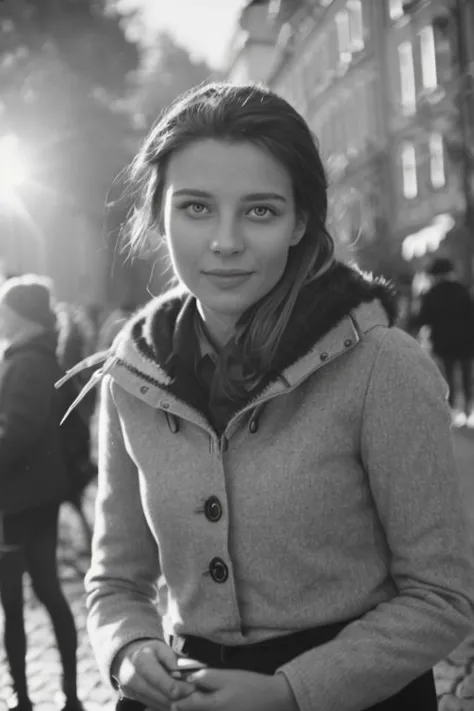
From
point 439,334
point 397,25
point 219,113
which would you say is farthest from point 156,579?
point 397,25

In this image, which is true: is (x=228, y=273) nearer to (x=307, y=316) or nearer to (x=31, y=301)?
(x=307, y=316)

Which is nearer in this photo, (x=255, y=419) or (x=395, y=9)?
(x=255, y=419)

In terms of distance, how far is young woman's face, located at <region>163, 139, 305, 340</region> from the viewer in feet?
5.60

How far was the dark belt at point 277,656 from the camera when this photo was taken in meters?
1.71

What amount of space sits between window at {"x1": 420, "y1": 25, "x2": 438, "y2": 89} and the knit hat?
23372mm

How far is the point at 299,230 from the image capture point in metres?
1.82

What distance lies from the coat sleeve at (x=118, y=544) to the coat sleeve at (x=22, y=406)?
7.62ft

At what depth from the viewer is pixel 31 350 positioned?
4348mm

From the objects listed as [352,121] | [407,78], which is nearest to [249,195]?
[407,78]

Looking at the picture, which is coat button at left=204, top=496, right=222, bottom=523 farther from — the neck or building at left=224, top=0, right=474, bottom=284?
building at left=224, top=0, right=474, bottom=284

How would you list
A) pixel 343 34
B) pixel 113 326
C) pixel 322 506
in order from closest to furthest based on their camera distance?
pixel 322 506
pixel 113 326
pixel 343 34

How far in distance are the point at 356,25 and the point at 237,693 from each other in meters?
32.4

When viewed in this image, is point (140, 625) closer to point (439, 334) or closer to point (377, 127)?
point (439, 334)

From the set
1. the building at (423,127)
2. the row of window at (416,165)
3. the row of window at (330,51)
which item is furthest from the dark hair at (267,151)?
the row of window at (330,51)
